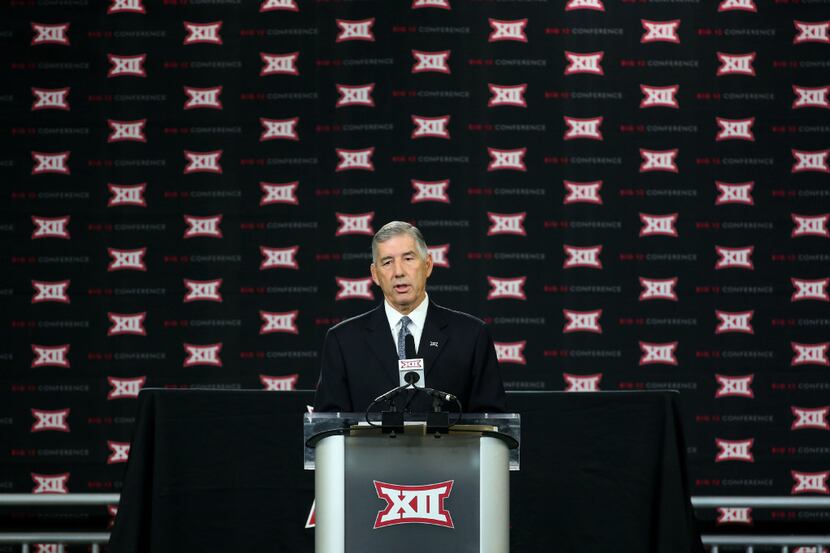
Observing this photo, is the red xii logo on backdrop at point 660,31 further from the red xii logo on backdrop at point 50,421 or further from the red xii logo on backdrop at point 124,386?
the red xii logo on backdrop at point 50,421

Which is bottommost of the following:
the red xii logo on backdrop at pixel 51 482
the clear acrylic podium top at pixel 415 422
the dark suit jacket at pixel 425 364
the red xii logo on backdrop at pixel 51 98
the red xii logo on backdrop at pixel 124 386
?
the red xii logo on backdrop at pixel 51 482

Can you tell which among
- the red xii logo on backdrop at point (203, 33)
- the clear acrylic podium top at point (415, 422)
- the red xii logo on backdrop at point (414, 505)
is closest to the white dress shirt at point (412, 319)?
the clear acrylic podium top at point (415, 422)

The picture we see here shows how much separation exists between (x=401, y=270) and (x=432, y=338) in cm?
21

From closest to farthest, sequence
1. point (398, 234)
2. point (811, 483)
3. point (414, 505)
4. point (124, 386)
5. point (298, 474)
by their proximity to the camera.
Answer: point (414, 505) → point (398, 234) → point (298, 474) → point (811, 483) → point (124, 386)

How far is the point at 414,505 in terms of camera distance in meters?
1.63

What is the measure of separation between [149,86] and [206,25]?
17.0 inches

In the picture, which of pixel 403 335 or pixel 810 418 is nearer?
pixel 403 335

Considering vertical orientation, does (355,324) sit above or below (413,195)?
below

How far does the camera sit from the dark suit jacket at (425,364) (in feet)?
7.28

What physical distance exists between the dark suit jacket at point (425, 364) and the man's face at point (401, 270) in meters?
0.09

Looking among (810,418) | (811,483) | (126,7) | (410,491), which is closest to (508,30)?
(126,7)

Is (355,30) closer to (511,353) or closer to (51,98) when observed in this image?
(51,98)

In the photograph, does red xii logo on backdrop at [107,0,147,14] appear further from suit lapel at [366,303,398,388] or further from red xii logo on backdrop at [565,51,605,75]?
suit lapel at [366,303,398,388]

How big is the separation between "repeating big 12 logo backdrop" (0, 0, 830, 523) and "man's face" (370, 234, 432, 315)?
202cm
